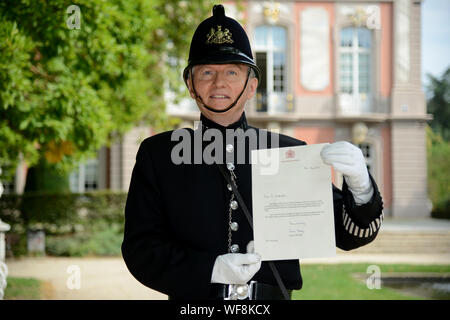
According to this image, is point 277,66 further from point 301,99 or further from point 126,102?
point 126,102

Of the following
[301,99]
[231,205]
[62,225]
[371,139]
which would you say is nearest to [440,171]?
[371,139]

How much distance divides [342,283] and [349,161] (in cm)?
668

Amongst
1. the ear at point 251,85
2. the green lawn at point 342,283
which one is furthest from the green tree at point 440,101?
the ear at point 251,85

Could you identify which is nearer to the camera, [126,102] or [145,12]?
[145,12]

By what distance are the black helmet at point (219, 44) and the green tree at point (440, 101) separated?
1572 inches

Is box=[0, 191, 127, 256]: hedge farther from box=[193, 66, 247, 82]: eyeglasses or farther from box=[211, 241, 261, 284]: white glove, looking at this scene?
box=[211, 241, 261, 284]: white glove

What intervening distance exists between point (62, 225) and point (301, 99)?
1048cm

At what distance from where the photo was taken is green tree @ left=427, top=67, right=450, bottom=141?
128 ft

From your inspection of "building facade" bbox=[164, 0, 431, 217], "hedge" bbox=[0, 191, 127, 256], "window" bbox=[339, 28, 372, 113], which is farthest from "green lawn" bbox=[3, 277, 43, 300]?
"window" bbox=[339, 28, 372, 113]

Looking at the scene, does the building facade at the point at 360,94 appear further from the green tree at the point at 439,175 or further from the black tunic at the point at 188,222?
the black tunic at the point at 188,222

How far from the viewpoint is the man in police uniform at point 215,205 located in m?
1.98

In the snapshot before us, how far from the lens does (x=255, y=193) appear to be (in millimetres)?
2037

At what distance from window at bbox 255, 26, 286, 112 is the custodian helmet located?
57.6 feet

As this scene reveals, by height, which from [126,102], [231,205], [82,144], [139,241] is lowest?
[139,241]
